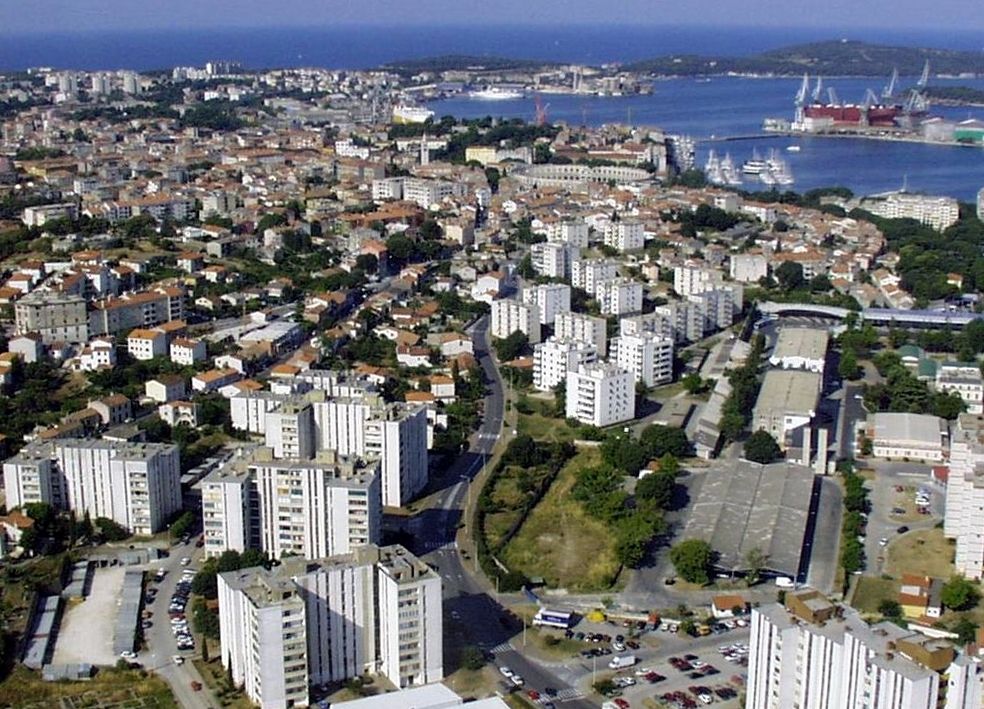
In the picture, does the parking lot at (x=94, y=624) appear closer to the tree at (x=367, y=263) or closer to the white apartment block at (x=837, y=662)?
the white apartment block at (x=837, y=662)

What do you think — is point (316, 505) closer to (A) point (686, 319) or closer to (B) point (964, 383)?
(B) point (964, 383)

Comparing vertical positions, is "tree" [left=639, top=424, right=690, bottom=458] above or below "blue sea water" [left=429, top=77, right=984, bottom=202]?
below

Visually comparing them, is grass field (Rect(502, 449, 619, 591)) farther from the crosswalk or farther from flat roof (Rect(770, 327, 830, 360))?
flat roof (Rect(770, 327, 830, 360))

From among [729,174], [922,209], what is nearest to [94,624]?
[922,209]

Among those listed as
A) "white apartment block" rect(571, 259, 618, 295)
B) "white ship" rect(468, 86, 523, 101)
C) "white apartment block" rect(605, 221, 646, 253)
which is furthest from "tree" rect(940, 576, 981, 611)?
"white ship" rect(468, 86, 523, 101)

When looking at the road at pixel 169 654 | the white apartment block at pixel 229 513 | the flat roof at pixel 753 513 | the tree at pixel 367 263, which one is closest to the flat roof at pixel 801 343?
the flat roof at pixel 753 513

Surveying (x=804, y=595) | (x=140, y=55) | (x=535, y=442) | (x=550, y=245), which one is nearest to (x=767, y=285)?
(x=550, y=245)
